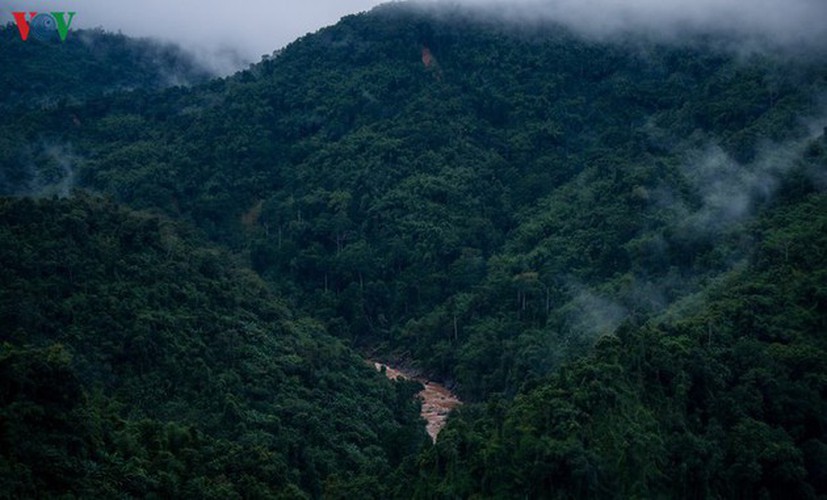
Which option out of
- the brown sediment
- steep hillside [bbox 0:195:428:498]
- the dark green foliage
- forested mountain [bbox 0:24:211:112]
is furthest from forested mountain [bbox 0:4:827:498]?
forested mountain [bbox 0:24:211:112]

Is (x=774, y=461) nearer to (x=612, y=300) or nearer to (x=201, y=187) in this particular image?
(x=612, y=300)

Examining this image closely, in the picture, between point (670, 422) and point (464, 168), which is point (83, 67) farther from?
point (670, 422)

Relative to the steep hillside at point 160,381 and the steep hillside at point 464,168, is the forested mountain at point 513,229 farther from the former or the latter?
the steep hillside at point 160,381

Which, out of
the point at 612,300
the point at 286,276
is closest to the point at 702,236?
the point at 612,300

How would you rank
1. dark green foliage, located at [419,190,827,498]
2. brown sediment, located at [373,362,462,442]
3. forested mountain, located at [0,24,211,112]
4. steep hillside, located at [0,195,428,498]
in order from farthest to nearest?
forested mountain, located at [0,24,211,112] → brown sediment, located at [373,362,462,442] → dark green foliage, located at [419,190,827,498] → steep hillside, located at [0,195,428,498]

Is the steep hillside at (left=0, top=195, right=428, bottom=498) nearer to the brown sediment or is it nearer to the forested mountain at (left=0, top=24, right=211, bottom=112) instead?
the brown sediment

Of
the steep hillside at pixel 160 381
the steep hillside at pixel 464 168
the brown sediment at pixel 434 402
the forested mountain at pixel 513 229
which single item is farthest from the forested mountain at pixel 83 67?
the brown sediment at pixel 434 402

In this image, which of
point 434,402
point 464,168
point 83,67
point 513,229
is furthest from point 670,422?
point 83,67
